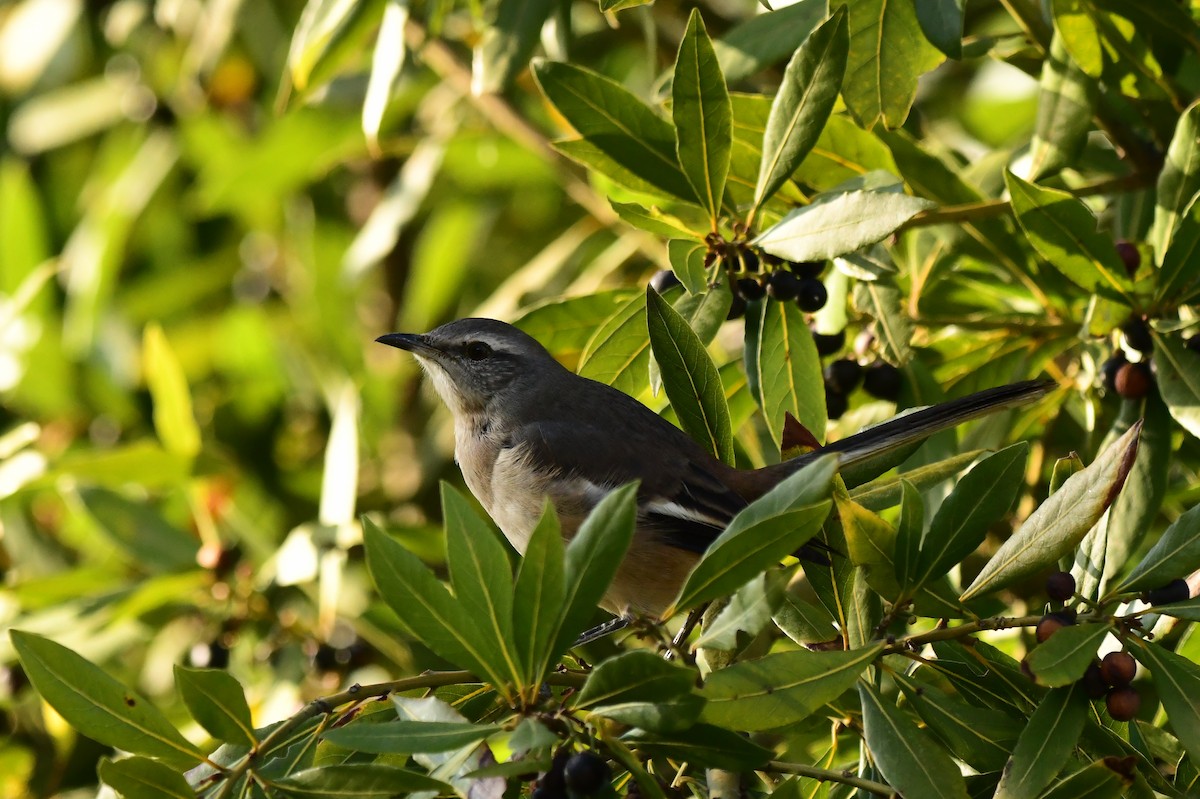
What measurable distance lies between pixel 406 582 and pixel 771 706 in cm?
73

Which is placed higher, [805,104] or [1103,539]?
[805,104]

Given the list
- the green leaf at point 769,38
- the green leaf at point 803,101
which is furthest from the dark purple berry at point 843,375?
the green leaf at point 769,38

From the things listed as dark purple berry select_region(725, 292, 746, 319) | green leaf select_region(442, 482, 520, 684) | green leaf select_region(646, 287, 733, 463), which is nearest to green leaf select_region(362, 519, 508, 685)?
green leaf select_region(442, 482, 520, 684)

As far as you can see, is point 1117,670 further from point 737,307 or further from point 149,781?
point 149,781

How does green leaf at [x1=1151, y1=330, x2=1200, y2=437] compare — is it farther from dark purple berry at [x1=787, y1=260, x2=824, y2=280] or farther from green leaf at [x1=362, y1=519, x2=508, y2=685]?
green leaf at [x1=362, y1=519, x2=508, y2=685]

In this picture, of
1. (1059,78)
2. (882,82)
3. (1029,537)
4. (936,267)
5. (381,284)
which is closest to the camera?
(1029,537)

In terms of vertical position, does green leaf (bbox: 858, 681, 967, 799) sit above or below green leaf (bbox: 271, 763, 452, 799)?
below

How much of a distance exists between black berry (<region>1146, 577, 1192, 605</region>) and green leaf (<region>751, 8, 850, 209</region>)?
1.29 meters

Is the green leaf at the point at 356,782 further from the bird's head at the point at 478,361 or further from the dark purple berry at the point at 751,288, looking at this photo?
the bird's head at the point at 478,361

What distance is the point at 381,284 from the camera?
8086 millimetres

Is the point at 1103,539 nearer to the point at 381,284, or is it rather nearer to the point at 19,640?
the point at 19,640

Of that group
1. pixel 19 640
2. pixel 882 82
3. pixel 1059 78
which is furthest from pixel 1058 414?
pixel 19 640

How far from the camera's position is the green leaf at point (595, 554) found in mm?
2320

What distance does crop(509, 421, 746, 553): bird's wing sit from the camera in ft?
12.5
